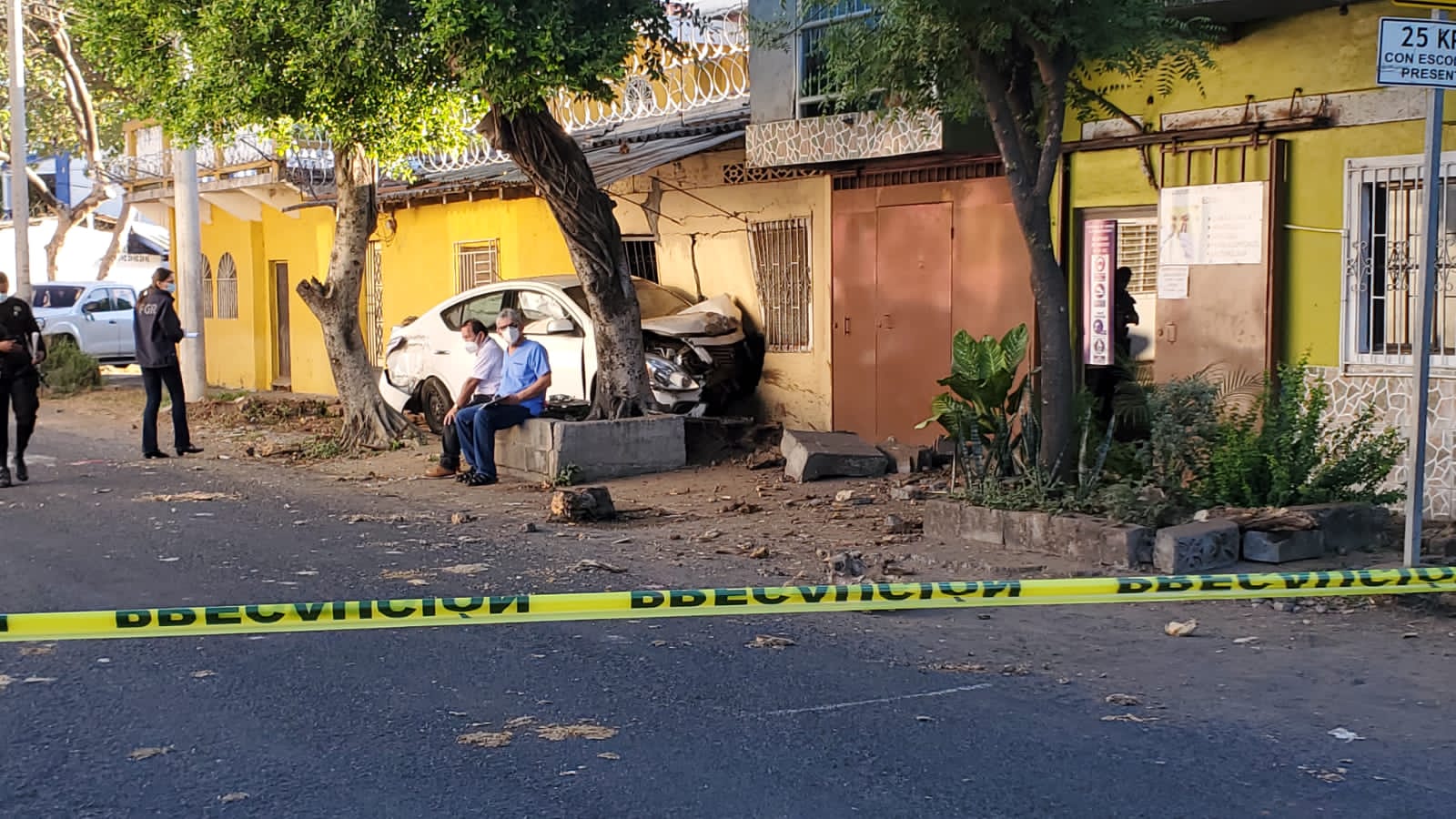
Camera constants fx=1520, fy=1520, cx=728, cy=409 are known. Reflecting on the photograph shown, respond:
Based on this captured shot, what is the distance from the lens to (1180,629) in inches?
281

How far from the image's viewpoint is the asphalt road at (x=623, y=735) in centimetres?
473

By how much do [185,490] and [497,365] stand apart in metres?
2.68

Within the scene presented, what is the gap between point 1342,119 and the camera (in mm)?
9992

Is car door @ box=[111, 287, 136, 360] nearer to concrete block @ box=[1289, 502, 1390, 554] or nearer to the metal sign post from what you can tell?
concrete block @ box=[1289, 502, 1390, 554]

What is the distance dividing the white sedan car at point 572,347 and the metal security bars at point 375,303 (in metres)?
5.92

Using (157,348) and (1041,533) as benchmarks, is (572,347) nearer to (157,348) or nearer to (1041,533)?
(157,348)

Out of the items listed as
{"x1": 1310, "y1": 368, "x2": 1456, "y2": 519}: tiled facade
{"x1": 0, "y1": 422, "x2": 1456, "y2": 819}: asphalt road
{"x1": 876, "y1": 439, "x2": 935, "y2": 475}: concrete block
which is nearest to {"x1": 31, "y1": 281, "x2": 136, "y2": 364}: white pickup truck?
{"x1": 876, "y1": 439, "x2": 935, "y2": 475}: concrete block

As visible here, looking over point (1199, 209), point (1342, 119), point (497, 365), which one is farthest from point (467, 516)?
point (1342, 119)

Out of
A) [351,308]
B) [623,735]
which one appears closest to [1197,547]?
[623,735]

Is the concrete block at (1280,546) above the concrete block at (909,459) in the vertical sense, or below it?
below

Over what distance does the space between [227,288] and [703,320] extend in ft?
43.5

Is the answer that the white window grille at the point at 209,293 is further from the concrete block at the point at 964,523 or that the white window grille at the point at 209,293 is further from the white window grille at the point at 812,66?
the concrete block at the point at 964,523

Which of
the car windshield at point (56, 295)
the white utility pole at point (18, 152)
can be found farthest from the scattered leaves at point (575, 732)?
the car windshield at point (56, 295)

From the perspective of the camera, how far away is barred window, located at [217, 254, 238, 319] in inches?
986
